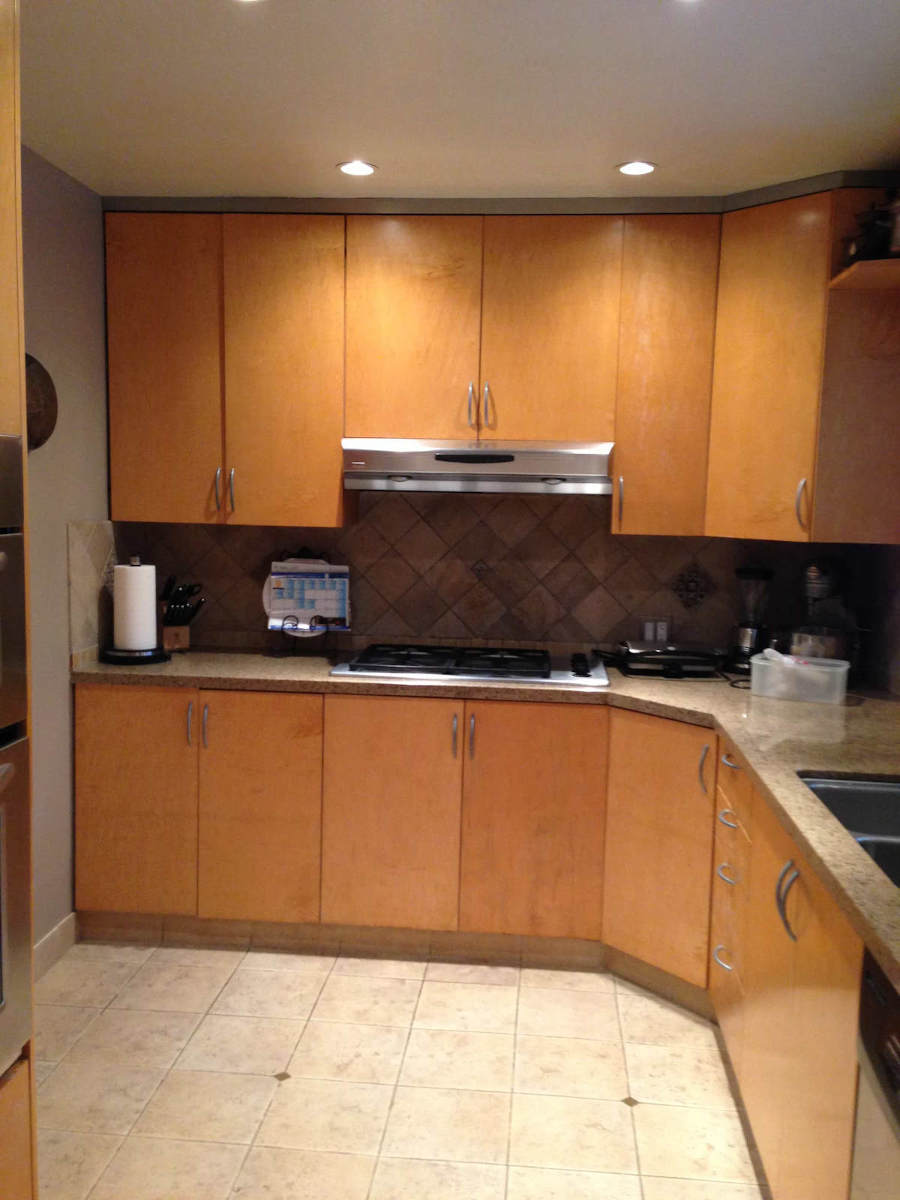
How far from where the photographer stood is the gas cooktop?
3.09m

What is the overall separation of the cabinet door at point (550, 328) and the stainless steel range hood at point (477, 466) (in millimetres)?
64

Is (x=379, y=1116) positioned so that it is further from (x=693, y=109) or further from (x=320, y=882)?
(x=693, y=109)

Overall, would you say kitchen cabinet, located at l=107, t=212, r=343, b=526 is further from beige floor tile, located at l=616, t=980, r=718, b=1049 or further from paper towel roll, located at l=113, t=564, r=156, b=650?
beige floor tile, located at l=616, t=980, r=718, b=1049

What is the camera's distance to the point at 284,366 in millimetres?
3219

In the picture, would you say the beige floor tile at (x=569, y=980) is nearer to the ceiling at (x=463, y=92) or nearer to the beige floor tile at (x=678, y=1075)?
the beige floor tile at (x=678, y=1075)

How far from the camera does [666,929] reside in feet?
9.45

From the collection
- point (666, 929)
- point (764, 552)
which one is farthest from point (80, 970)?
point (764, 552)

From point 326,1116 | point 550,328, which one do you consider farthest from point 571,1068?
point 550,328

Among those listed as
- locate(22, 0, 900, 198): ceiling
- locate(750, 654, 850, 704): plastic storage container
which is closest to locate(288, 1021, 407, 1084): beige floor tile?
locate(750, 654, 850, 704): plastic storage container

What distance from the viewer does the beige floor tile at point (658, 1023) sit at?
2.71 metres

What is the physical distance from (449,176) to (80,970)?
2.67 m

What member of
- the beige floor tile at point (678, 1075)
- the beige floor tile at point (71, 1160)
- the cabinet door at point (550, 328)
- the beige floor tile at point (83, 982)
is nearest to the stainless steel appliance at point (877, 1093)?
the beige floor tile at point (678, 1075)

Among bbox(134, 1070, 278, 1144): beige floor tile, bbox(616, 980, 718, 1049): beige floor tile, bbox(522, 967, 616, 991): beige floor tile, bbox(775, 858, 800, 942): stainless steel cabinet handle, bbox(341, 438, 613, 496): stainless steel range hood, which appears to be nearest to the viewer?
bbox(775, 858, 800, 942): stainless steel cabinet handle

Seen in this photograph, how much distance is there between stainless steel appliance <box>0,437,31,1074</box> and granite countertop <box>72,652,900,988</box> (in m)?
1.35
